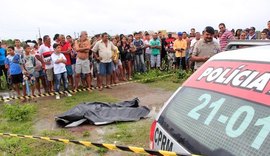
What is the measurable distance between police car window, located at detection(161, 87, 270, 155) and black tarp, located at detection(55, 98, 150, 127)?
4.46m

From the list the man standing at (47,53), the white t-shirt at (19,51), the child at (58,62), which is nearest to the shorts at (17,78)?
the white t-shirt at (19,51)

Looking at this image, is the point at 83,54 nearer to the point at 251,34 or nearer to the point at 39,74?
the point at 39,74

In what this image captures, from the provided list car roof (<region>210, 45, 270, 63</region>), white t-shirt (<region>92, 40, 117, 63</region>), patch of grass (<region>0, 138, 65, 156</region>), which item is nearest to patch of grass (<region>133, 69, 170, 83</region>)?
white t-shirt (<region>92, 40, 117, 63</region>)

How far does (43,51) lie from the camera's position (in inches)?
388

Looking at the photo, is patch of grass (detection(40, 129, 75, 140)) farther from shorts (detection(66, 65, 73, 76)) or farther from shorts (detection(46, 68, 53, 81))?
shorts (detection(66, 65, 73, 76))

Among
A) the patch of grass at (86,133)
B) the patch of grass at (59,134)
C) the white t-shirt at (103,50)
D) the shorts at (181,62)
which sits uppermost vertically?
the white t-shirt at (103,50)

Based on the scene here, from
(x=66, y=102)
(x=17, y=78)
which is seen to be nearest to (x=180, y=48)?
(x=66, y=102)

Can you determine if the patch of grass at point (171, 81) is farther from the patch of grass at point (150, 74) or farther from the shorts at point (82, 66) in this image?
the shorts at point (82, 66)

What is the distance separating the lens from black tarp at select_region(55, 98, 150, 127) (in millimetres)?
7023

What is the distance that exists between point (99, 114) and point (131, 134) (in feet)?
4.27

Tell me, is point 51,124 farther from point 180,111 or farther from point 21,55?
point 180,111

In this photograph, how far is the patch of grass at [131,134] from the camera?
19.1 ft

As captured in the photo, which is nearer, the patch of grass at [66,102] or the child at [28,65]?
the patch of grass at [66,102]

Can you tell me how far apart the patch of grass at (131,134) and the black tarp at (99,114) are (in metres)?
0.30
